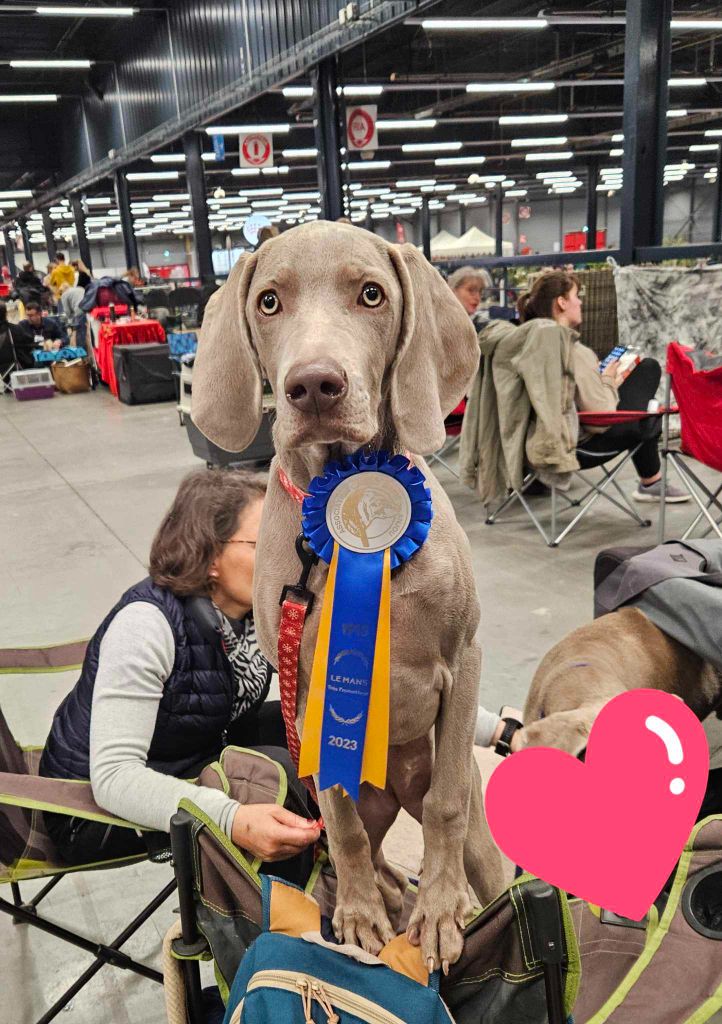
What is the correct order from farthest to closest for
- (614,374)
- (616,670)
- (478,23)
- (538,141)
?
(538,141), (478,23), (614,374), (616,670)

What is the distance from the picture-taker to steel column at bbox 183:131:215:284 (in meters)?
13.0

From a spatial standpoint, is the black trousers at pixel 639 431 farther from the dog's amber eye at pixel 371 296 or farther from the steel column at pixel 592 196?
the steel column at pixel 592 196

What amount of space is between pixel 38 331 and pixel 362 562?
42.8ft

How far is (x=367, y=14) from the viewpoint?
7340mm

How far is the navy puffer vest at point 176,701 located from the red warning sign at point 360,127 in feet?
29.7

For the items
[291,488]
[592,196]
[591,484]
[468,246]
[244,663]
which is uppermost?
[592,196]

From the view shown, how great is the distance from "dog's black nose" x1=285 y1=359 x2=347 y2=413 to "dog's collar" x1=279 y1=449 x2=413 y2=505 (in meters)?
0.15

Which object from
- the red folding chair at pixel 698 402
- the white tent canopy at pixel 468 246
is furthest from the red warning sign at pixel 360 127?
the white tent canopy at pixel 468 246

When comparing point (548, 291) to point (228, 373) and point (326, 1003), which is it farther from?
point (326, 1003)

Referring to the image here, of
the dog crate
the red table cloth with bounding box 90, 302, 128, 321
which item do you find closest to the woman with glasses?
the dog crate

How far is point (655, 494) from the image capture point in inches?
196

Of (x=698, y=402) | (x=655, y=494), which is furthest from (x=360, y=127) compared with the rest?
(x=698, y=402)

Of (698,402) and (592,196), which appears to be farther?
(592,196)

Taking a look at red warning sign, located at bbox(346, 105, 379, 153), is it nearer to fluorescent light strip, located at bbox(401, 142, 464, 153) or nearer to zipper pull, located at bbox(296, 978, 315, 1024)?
zipper pull, located at bbox(296, 978, 315, 1024)
